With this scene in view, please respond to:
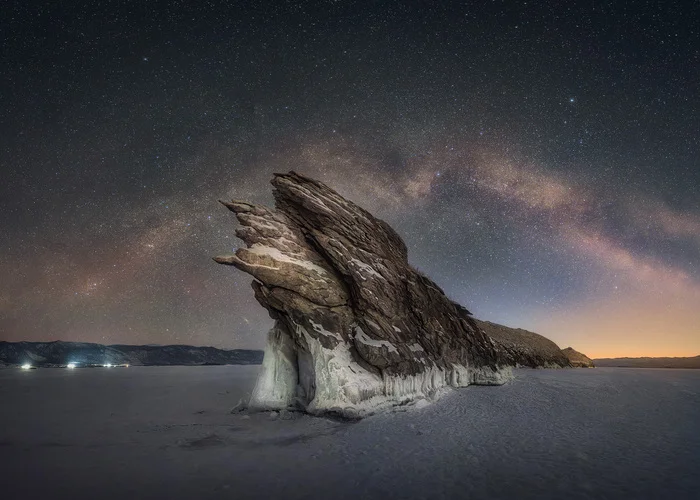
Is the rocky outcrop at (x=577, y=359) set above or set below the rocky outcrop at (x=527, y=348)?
below

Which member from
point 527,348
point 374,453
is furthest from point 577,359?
point 374,453

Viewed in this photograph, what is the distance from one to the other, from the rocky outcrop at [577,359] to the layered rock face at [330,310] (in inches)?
2367

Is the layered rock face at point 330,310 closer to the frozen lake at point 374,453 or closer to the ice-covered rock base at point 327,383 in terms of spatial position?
the ice-covered rock base at point 327,383

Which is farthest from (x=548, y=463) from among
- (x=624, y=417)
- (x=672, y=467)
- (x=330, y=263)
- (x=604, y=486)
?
(x=330, y=263)

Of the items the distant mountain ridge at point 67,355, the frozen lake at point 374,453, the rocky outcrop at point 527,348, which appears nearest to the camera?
the frozen lake at point 374,453

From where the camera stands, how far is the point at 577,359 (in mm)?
64375

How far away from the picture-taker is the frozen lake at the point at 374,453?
6.43 m

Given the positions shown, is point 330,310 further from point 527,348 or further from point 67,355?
point 67,355

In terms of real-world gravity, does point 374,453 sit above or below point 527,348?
below

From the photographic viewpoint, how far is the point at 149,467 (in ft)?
25.6

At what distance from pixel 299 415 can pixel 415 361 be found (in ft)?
21.3

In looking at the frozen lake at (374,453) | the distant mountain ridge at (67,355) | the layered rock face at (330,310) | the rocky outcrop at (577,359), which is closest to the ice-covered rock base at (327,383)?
the layered rock face at (330,310)

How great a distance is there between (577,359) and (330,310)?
71222 millimetres

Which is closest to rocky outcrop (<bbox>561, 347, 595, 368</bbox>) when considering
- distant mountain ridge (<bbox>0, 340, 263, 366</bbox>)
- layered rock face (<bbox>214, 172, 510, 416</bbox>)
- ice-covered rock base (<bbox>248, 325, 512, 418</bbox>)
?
layered rock face (<bbox>214, 172, 510, 416</bbox>)
